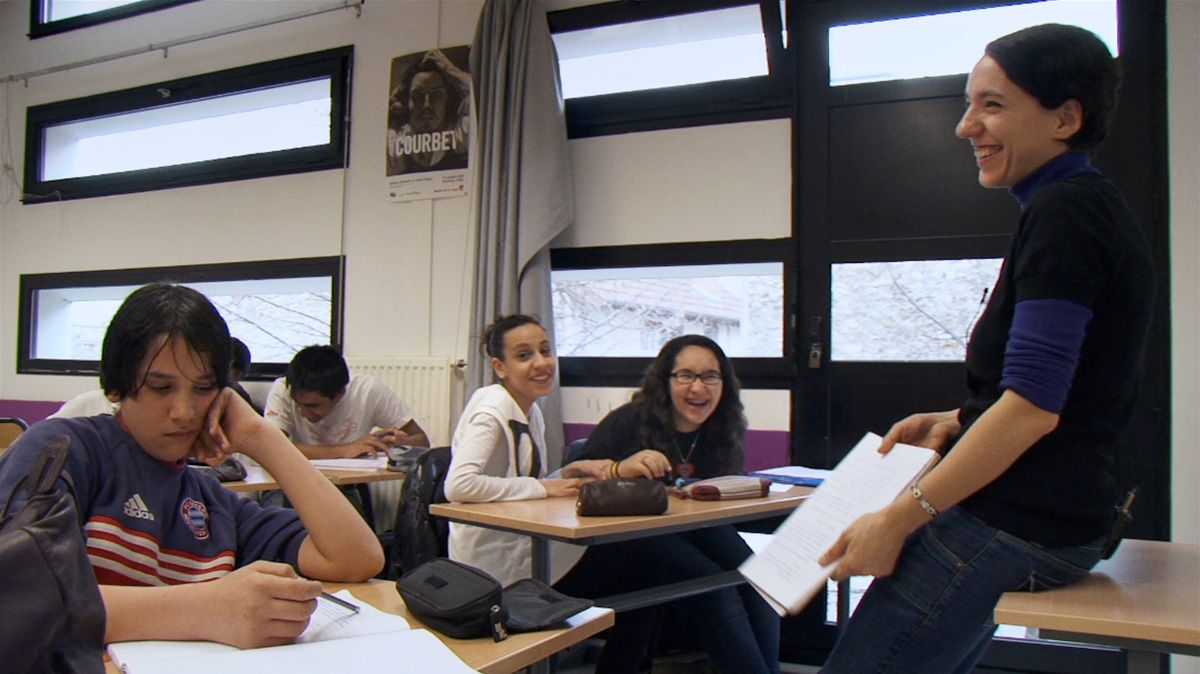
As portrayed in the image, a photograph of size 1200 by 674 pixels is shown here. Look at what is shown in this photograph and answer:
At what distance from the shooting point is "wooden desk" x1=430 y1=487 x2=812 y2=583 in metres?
1.99

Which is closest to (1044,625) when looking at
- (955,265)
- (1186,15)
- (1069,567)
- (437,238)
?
(1069,567)

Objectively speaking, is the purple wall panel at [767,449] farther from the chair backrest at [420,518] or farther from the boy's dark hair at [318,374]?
the boy's dark hair at [318,374]

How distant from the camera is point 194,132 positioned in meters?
5.43

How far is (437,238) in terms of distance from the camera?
4.44 m

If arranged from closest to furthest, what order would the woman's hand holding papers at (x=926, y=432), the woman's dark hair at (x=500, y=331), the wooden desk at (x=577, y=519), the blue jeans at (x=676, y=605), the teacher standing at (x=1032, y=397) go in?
the teacher standing at (x=1032, y=397) → the woman's hand holding papers at (x=926, y=432) → the wooden desk at (x=577, y=519) → the blue jeans at (x=676, y=605) → the woman's dark hair at (x=500, y=331)

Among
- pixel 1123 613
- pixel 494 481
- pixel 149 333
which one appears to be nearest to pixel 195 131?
pixel 494 481

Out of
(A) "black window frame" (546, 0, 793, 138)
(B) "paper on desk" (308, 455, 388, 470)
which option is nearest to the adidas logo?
(B) "paper on desk" (308, 455, 388, 470)

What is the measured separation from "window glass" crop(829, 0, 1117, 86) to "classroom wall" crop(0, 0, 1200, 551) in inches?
11.4

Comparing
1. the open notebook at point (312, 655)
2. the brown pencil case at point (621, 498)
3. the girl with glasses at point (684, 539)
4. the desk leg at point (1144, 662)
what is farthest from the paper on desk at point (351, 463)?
the desk leg at point (1144, 662)

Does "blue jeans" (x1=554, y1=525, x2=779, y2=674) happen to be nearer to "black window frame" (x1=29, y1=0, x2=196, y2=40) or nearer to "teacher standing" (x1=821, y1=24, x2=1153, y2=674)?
"teacher standing" (x1=821, y1=24, x2=1153, y2=674)

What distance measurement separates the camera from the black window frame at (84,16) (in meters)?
5.42

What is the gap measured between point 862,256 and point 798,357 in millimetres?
472

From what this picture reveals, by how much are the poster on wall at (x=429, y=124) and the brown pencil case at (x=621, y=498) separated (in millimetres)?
2506

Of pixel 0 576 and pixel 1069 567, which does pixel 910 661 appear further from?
pixel 0 576
